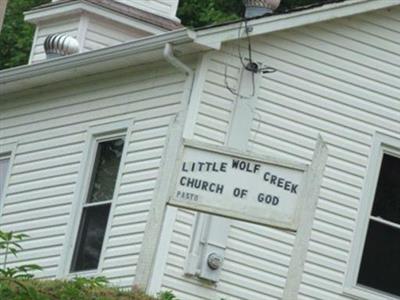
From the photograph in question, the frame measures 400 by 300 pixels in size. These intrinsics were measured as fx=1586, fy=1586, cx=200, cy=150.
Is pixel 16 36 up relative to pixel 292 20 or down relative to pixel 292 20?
up

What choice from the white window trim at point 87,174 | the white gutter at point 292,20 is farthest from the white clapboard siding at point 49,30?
the white gutter at point 292,20

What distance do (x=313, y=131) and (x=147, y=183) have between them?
208 centimetres

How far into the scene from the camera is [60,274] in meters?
19.8

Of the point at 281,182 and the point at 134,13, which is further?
the point at 134,13

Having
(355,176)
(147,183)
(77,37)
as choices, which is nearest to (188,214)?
(147,183)

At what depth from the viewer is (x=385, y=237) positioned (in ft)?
62.5

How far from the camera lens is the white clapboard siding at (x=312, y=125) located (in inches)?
728

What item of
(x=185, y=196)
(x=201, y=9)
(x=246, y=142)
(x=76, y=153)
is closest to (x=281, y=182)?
(x=185, y=196)

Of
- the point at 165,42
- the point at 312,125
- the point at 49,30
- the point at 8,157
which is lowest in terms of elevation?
the point at 8,157

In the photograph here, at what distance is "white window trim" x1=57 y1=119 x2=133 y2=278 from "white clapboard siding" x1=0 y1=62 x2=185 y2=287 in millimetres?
73

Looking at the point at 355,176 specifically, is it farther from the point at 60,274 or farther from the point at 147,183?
the point at 60,274

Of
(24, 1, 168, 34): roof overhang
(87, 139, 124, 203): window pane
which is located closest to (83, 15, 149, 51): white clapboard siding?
(24, 1, 168, 34): roof overhang

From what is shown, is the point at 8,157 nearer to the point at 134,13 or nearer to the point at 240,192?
the point at 134,13

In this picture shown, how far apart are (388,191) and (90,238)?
148 inches
